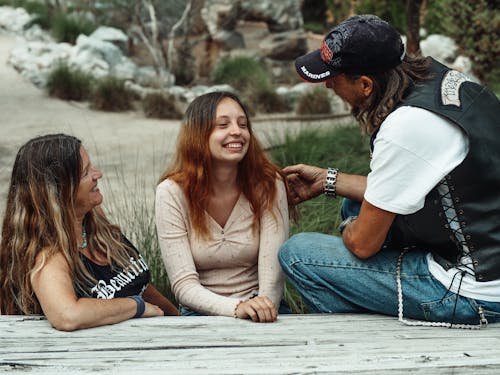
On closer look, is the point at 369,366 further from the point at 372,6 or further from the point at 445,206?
the point at 372,6

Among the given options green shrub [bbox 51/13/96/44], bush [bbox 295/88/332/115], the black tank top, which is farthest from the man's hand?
green shrub [bbox 51/13/96/44]

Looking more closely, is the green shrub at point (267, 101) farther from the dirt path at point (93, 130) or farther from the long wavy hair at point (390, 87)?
the long wavy hair at point (390, 87)

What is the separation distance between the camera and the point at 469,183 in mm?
2268

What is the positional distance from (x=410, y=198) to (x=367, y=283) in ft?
1.34

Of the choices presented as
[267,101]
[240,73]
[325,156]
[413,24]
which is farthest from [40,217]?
[240,73]

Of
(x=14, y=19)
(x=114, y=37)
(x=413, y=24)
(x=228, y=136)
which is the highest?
(x=228, y=136)

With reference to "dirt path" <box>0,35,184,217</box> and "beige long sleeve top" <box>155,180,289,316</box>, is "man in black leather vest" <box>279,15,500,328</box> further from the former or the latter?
"dirt path" <box>0,35,184,217</box>

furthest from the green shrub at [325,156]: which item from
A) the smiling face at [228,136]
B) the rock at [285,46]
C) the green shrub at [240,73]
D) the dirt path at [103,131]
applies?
the rock at [285,46]

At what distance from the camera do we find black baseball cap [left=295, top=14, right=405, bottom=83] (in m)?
2.37

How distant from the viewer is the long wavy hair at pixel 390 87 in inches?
92.9

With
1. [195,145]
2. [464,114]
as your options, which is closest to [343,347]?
[464,114]

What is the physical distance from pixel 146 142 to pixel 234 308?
524 centimetres

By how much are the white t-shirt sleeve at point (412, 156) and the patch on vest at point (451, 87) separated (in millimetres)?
66

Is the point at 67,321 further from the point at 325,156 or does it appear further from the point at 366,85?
the point at 325,156
